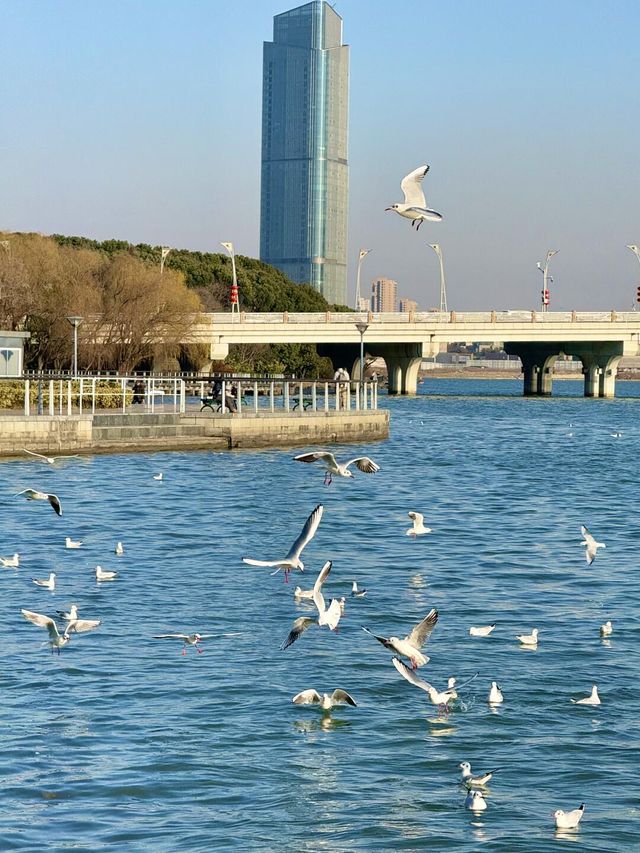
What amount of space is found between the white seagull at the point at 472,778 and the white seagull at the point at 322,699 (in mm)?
2040

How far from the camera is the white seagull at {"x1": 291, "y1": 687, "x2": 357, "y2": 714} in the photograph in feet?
50.2

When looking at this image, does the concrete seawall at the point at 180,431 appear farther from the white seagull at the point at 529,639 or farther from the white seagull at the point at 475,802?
the white seagull at the point at 475,802

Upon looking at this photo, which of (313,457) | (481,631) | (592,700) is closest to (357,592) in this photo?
(481,631)

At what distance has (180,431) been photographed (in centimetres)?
5119

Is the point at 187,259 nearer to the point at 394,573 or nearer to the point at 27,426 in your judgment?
the point at 27,426

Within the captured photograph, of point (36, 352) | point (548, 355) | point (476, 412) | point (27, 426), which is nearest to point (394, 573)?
point (27, 426)

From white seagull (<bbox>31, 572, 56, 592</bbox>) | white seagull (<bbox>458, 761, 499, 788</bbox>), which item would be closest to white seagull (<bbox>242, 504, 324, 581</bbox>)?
white seagull (<bbox>458, 761, 499, 788</bbox>)

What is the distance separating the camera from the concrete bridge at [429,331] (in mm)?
99438

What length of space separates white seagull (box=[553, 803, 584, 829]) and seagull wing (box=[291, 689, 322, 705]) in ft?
12.4

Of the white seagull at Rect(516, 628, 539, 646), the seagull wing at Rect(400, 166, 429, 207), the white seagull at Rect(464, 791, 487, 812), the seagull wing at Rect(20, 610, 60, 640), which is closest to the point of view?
the white seagull at Rect(464, 791, 487, 812)

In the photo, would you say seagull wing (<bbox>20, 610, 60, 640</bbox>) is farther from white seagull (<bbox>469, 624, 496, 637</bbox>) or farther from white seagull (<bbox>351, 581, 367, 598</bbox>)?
white seagull (<bbox>351, 581, 367, 598</bbox>)

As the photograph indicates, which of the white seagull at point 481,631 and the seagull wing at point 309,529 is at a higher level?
the seagull wing at point 309,529

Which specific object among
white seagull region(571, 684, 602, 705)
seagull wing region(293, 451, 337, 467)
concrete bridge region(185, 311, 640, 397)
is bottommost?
white seagull region(571, 684, 602, 705)

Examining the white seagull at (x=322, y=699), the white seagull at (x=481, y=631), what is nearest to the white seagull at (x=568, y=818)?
the white seagull at (x=322, y=699)
